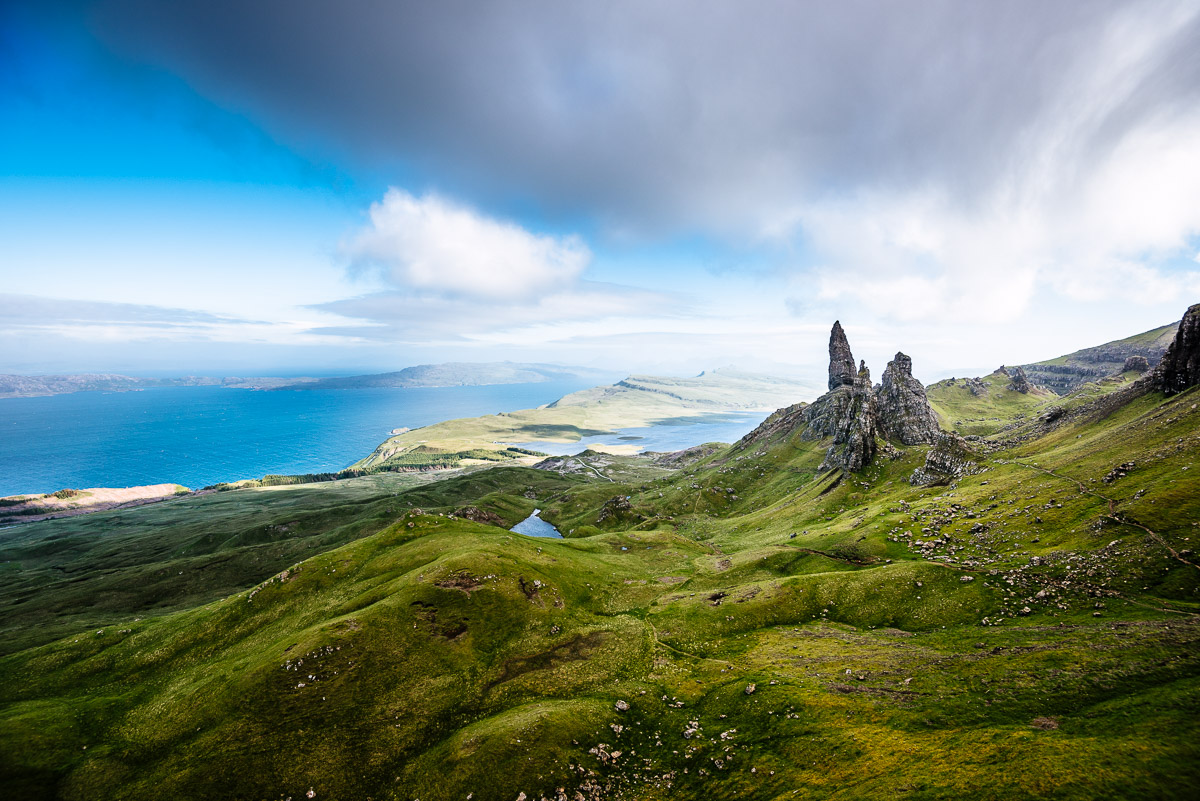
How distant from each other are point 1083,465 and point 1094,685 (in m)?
56.2

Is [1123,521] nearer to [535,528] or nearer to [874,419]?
[874,419]

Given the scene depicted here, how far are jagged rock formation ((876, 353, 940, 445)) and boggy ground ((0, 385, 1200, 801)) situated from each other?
60082 millimetres

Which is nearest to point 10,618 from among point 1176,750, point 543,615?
point 543,615

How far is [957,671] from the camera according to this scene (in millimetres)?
38562

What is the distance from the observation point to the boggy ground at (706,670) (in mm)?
31312

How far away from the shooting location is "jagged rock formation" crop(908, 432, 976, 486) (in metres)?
95.8

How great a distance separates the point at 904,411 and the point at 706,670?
464 feet

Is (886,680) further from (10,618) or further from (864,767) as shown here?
(10,618)

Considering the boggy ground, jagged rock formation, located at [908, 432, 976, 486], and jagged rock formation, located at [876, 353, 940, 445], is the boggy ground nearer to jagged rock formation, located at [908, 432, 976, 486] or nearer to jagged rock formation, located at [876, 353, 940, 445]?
jagged rock formation, located at [908, 432, 976, 486]

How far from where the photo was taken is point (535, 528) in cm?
17800

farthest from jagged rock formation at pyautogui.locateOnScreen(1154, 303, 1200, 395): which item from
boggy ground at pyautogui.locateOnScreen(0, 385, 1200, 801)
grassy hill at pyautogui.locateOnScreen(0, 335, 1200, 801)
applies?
boggy ground at pyautogui.locateOnScreen(0, 385, 1200, 801)

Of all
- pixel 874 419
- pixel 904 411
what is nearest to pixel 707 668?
pixel 874 419

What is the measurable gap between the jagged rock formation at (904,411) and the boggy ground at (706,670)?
60082 millimetres

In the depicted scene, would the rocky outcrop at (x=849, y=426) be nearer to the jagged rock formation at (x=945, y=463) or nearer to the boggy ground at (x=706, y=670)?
the jagged rock formation at (x=945, y=463)
